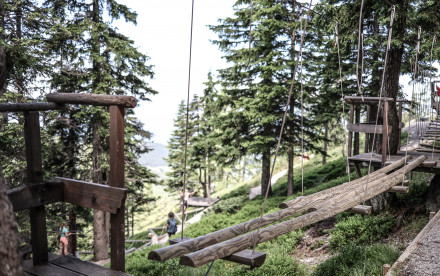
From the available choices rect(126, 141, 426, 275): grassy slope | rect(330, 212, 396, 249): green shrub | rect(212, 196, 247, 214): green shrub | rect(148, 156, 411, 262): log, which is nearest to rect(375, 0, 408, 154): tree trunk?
rect(126, 141, 426, 275): grassy slope

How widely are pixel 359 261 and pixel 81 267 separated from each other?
539 centimetres

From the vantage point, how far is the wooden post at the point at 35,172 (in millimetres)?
3250

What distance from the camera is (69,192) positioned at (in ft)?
11.2

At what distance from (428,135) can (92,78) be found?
13475mm

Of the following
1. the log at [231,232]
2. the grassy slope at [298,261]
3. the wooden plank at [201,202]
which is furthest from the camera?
the wooden plank at [201,202]

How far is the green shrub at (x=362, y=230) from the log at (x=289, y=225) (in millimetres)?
2091

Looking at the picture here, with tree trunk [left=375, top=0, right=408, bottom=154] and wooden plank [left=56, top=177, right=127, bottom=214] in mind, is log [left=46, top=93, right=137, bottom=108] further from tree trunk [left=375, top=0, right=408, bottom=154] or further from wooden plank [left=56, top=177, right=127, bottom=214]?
tree trunk [left=375, top=0, right=408, bottom=154]

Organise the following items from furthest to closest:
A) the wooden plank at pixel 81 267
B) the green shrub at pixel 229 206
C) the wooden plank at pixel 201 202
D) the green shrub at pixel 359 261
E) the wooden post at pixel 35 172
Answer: the wooden plank at pixel 201 202 → the green shrub at pixel 229 206 → the green shrub at pixel 359 261 → the wooden post at pixel 35 172 → the wooden plank at pixel 81 267

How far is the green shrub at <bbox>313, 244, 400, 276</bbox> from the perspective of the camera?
606cm

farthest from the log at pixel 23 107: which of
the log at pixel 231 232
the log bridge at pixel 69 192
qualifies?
the log at pixel 231 232

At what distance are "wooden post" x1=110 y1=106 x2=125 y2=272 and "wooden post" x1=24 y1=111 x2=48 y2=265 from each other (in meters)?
0.87

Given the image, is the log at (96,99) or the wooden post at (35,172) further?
the wooden post at (35,172)

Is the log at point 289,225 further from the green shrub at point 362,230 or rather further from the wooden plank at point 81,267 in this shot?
the green shrub at point 362,230

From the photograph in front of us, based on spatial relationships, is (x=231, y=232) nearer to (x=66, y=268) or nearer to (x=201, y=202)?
(x=66, y=268)
